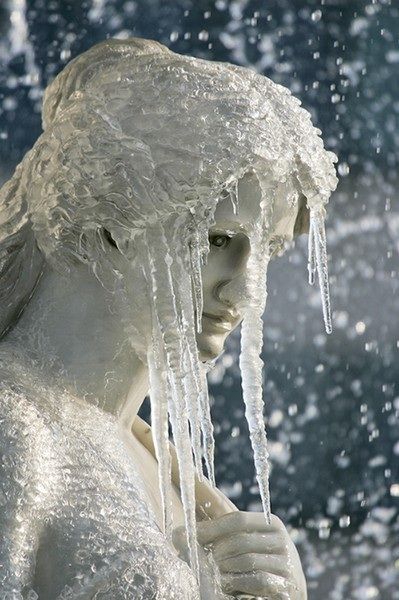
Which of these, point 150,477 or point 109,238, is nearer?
point 109,238

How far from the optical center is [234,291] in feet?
6.42

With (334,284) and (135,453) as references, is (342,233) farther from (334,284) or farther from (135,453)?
(135,453)

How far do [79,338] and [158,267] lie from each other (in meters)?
0.13

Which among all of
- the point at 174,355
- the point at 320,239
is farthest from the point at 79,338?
the point at 320,239

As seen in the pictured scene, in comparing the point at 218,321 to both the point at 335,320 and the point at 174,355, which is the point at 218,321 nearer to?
the point at 174,355

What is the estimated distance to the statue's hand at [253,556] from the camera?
196cm

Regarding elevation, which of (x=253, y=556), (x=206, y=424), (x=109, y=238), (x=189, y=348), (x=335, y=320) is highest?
(x=109, y=238)

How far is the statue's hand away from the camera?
6.42 feet

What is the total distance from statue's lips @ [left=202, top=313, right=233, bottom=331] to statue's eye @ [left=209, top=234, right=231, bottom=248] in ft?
0.28

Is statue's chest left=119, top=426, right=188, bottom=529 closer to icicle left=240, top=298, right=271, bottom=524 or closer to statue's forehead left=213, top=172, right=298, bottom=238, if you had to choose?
icicle left=240, top=298, right=271, bottom=524

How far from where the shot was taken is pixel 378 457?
338 cm

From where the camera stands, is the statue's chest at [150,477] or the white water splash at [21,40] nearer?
the statue's chest at [150,477]

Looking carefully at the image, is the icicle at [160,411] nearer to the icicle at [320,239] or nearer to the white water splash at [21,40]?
the icicle at [320,239]

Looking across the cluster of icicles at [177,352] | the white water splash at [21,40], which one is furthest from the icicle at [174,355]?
the white water splash at [21,40]
